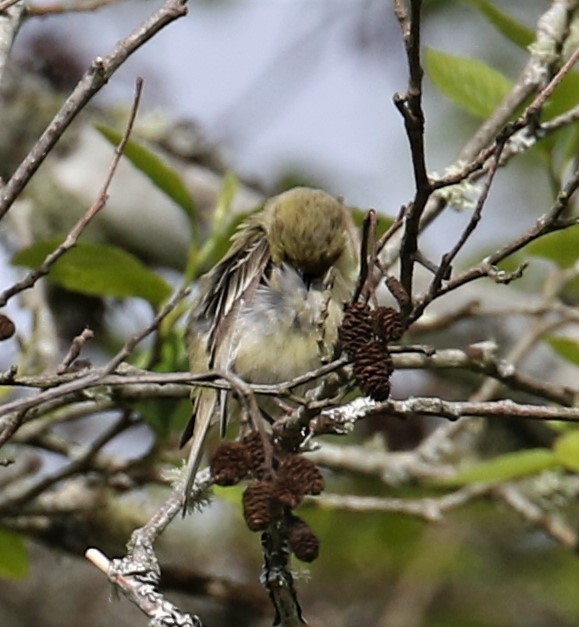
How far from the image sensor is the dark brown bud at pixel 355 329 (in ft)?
6.69

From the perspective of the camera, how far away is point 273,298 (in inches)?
140

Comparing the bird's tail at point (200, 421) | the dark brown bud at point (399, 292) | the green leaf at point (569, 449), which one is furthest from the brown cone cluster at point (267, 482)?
the green leaf at point (569, 449)

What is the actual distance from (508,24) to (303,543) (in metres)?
2.03

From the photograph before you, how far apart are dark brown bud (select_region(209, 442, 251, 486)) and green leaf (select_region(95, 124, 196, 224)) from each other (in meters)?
1.49

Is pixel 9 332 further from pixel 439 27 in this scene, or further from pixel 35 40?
pixel 439 27

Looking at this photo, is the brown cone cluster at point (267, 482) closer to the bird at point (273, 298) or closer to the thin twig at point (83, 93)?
the thin twig at point (83, 93)

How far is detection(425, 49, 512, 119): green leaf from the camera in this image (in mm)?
3512

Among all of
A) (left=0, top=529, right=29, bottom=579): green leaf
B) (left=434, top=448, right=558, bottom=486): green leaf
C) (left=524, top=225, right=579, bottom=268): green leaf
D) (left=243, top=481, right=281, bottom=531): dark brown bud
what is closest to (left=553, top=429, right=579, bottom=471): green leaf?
(left=434, top=448, right=558, bottom=486): green leaf

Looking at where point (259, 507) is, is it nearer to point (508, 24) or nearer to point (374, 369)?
point (374, 369)

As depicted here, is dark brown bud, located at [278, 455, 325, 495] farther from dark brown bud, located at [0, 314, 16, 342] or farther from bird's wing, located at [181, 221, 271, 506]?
bird's wing, located at [181, 221, 271, 506]

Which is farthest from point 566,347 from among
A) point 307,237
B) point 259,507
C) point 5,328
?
point 259,507

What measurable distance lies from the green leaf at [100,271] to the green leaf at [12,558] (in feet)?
2.16

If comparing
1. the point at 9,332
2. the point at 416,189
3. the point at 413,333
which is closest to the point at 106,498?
the point at 413,333

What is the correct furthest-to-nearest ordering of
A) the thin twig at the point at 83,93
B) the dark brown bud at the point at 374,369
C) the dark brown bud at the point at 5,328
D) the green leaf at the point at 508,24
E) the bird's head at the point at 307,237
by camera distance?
the bird's head at the point at 307,237 → the green leaf at the point at 508,24 → the thin twig at the point at 83,93 → the dark brown bud at the point at 5,328 → the dark brown bud at the point at 374,369
